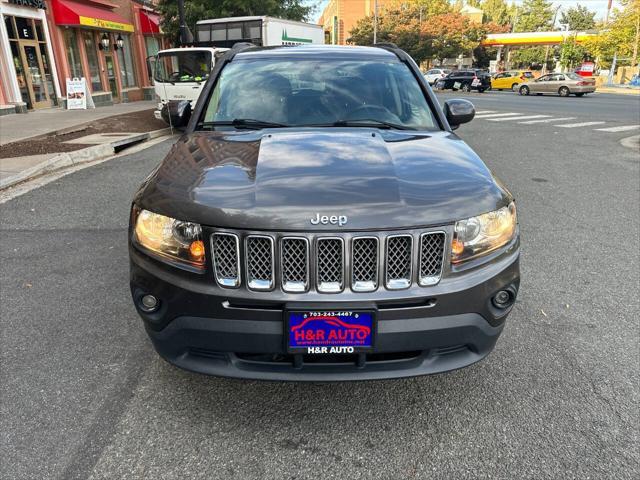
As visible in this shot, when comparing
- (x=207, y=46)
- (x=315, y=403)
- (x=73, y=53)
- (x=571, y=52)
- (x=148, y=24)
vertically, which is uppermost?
(x=148, y=24)

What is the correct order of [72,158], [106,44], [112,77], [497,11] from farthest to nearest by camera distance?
[497,11]
[112,77]
[106,44]
[72,158]

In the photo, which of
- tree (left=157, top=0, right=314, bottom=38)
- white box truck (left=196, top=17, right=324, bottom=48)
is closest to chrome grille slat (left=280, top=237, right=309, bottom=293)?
white box truck (left=196, top=17, right=324, bottom=48)

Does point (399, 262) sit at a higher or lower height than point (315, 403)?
higher

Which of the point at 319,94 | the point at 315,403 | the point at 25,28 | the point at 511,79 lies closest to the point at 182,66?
the point at 25,28

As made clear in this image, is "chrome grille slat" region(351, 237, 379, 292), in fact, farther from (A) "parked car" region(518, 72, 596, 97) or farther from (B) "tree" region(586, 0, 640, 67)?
(B) "tree" region(586, 0, 640, 67)

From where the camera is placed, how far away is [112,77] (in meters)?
23.8

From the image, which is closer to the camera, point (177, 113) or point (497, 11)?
point (177, 113)

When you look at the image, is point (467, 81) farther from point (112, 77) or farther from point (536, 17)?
point (536, 17)

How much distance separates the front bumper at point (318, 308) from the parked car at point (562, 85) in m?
32.6

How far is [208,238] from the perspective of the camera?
2131 millimetres

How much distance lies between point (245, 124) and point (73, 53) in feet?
69.0

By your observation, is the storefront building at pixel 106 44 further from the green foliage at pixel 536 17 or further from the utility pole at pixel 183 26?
the green foliage at pixel 536 17

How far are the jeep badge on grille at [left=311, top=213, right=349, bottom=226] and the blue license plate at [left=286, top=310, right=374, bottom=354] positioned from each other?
364 mm

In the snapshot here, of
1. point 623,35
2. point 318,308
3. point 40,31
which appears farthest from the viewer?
point 623,35
